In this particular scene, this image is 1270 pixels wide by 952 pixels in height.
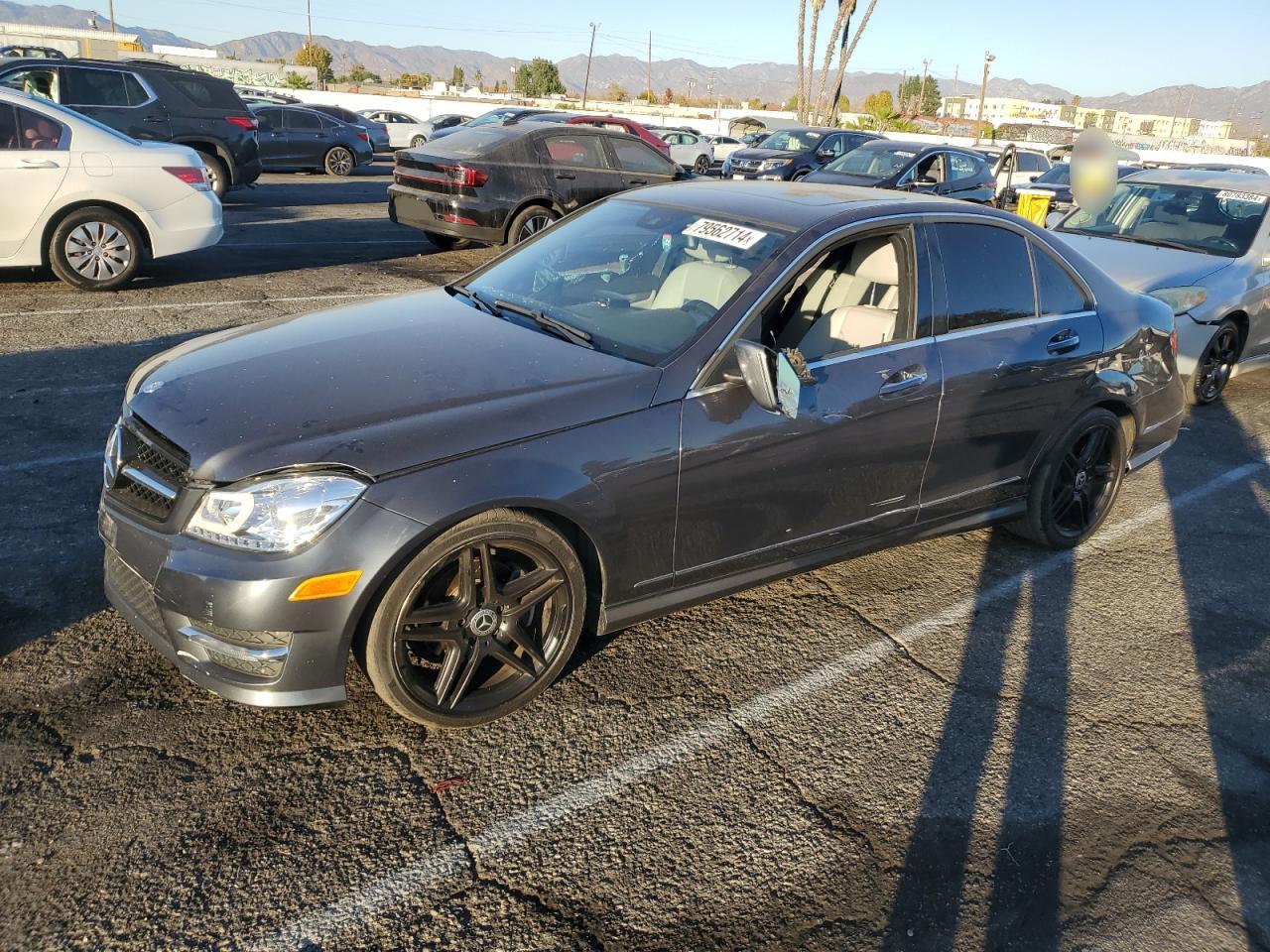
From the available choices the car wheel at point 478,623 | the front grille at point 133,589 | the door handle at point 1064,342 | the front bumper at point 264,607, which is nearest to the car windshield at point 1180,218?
the door handle at point 1064,342

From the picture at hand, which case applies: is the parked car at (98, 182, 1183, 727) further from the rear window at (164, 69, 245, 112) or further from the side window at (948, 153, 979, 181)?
the rear window at (164, 69, 245, 112)

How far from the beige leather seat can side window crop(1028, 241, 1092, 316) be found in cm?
89

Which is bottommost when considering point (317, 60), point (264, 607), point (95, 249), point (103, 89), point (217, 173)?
point (264, 607)

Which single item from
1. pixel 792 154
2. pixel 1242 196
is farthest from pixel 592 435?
pixel 792 154

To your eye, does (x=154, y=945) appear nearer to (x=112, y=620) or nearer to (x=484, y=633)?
(x=484, y=633)

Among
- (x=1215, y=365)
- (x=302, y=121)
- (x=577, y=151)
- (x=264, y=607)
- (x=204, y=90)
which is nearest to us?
(x=264, y=607)

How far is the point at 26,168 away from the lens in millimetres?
8148

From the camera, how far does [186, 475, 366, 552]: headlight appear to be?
9.39 ft

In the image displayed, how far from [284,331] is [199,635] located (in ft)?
4.58

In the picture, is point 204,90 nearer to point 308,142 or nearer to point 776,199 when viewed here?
point 308,142

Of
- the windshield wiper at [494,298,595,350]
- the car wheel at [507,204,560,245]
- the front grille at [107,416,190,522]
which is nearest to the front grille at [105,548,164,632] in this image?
the front grille at [107,416,190,522]

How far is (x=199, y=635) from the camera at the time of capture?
9.68 feet

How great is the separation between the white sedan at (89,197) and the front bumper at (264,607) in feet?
21.8

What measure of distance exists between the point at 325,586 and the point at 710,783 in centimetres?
132
